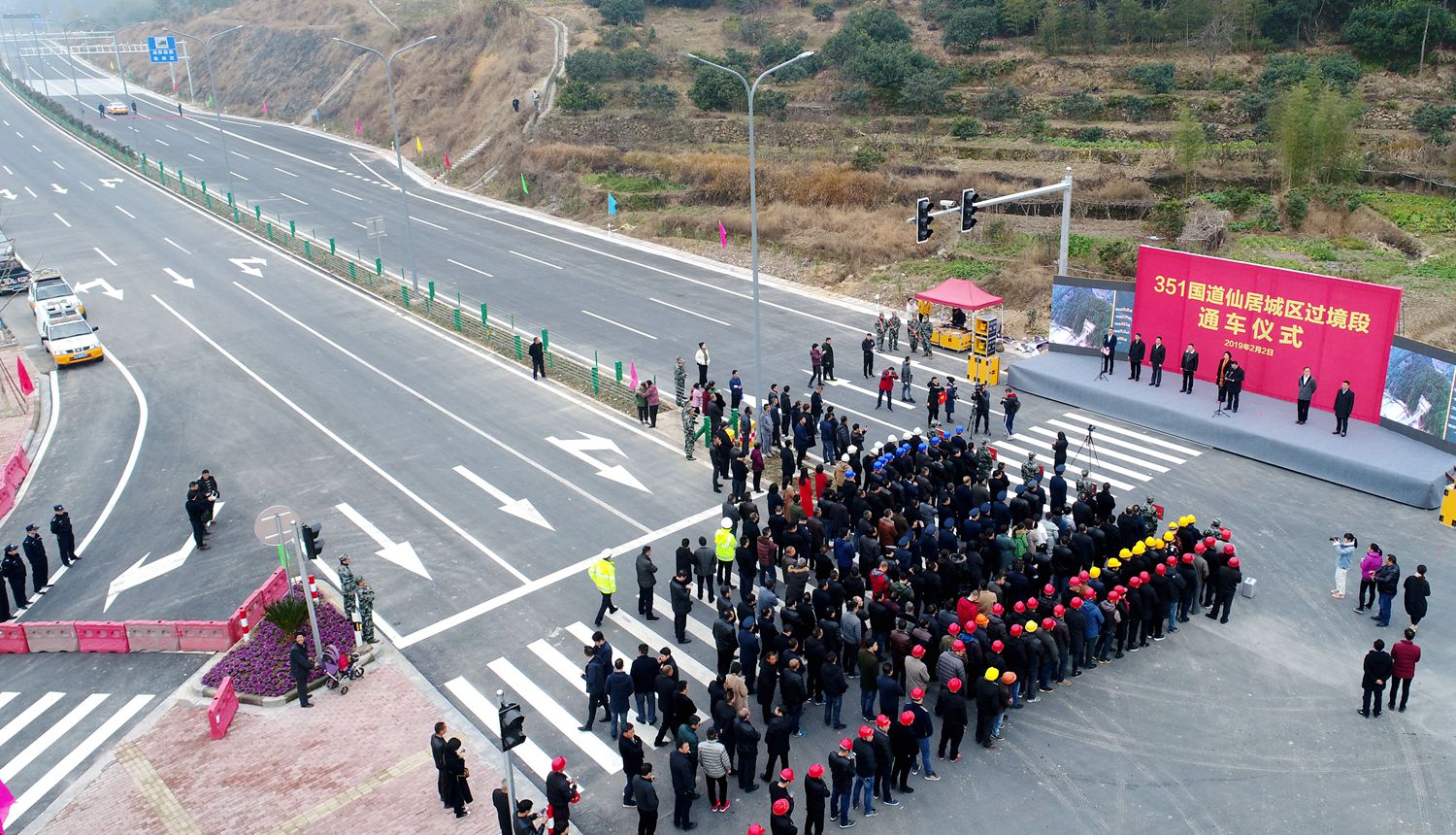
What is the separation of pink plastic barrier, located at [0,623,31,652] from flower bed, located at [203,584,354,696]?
3.73 metres

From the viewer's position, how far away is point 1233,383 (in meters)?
26.4

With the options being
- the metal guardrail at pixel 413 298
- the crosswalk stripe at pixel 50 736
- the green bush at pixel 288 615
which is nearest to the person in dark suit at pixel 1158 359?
the metal guardrail at pixel 413 298

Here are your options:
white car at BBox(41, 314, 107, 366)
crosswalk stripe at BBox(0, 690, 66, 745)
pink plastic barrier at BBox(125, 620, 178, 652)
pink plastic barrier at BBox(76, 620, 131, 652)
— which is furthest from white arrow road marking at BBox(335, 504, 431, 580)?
white car at BBox(41, 314, 107, 366)

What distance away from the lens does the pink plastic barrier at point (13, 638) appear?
1900cm

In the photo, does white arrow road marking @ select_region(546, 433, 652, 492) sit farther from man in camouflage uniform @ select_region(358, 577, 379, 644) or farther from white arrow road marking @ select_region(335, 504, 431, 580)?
man in camouflage uniform @ select_region(358, 577, 379, 644)

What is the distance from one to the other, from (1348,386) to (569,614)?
18.2m

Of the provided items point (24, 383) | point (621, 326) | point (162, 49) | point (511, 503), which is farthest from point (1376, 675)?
point (162, 49)

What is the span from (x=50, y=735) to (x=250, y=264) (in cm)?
3274

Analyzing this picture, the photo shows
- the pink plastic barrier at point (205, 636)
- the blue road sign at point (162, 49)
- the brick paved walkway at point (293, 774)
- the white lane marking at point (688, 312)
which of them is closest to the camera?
the brick paved walkway at point (293, 774)

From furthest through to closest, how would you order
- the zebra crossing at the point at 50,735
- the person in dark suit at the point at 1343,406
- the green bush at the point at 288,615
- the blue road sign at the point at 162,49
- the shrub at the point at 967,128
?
1. the blue road sign at the point at 162,49
2. the shrub at the point at 967,128
3. the person in dark suit at the point at 1343,406
4. the green bush at the point at 288,615
5. the zebra crossing at the point at 50,735

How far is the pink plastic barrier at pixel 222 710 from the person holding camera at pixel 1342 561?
1861 centimetres

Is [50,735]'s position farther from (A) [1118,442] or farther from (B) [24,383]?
(A) [1118,442]

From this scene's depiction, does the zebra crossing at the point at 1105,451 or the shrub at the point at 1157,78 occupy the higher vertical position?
the shrub at the point at 1157,78

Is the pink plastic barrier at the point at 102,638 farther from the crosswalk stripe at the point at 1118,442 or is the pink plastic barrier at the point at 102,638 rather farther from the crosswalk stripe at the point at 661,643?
the crosswalk stripe at the point at 1118,442
